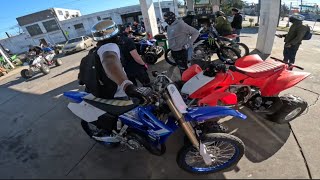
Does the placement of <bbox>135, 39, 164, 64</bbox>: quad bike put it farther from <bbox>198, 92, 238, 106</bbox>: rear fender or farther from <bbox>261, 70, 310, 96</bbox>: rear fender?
<bbox>198, 92, 238, 106</bbox>: rear fender

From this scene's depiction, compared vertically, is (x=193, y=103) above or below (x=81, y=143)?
above

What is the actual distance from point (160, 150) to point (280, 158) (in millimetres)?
1640

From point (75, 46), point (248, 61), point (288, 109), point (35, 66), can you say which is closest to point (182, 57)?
point (248, 61)

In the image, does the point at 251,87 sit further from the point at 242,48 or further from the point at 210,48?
the point at 242,48

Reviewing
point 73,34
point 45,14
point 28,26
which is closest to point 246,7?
point 73,34

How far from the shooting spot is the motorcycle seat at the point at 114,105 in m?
2.39

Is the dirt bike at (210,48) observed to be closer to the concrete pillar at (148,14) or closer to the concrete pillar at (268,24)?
the concrete pillar at (268,24)

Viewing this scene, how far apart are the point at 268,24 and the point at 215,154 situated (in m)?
5.69

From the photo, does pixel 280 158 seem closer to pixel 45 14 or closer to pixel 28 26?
pixel 45 14

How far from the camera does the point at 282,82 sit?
111 inches

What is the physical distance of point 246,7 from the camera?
154 feet

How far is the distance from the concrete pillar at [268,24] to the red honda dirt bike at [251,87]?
3903mm

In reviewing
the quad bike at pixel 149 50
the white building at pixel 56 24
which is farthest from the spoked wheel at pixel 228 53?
the white building at pixel 56 24

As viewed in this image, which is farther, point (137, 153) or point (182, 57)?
point (182, 57)
